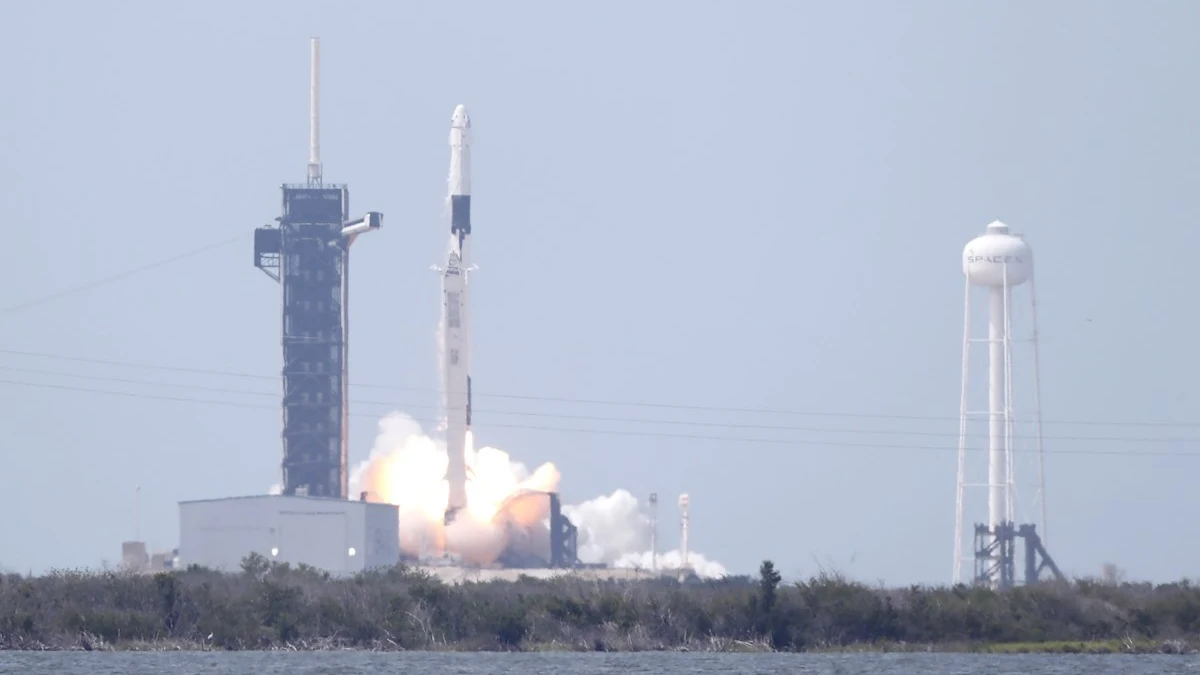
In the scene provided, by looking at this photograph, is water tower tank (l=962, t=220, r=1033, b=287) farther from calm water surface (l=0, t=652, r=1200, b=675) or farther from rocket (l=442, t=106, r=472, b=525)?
calm water surface (l=0, t=652, r=1200, b=675)

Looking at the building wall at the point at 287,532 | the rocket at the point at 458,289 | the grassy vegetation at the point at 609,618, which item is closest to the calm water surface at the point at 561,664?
the grassy vegetation at the point at 609,618

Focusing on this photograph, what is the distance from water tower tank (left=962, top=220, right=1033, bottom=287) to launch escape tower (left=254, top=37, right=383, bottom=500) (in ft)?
85.4

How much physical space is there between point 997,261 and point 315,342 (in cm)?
2892

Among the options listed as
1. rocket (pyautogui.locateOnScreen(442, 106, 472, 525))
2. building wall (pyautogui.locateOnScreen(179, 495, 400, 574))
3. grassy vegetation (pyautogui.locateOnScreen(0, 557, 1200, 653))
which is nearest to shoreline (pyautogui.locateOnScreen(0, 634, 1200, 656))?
grassy vegetation (pyautogui.locateOnScreen(0, 557, 1200, 653))

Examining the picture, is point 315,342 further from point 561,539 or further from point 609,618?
point 609,618

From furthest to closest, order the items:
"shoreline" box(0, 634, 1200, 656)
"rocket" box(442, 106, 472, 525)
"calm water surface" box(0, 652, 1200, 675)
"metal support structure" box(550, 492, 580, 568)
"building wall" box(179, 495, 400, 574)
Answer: "metal support structure" box(550, 492, 580, 568), "rocket" box(442, 106, 472, 525), "building wall" box(179, 495, 400, 574), "shoreline" box(0, 634, 1200, 656), "calm water surface" box(0, 652, 1200, 675)

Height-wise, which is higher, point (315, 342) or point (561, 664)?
point (315, 342)

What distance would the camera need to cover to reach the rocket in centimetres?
11481

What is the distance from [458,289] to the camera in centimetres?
11531

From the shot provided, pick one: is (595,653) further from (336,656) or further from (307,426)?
(307,426)

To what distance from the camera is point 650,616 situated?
73.8 metres

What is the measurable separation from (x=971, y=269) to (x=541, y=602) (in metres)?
38.4

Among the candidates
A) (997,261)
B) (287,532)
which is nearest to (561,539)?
(287,532)

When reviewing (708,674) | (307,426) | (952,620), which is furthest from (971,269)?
(708,674)
